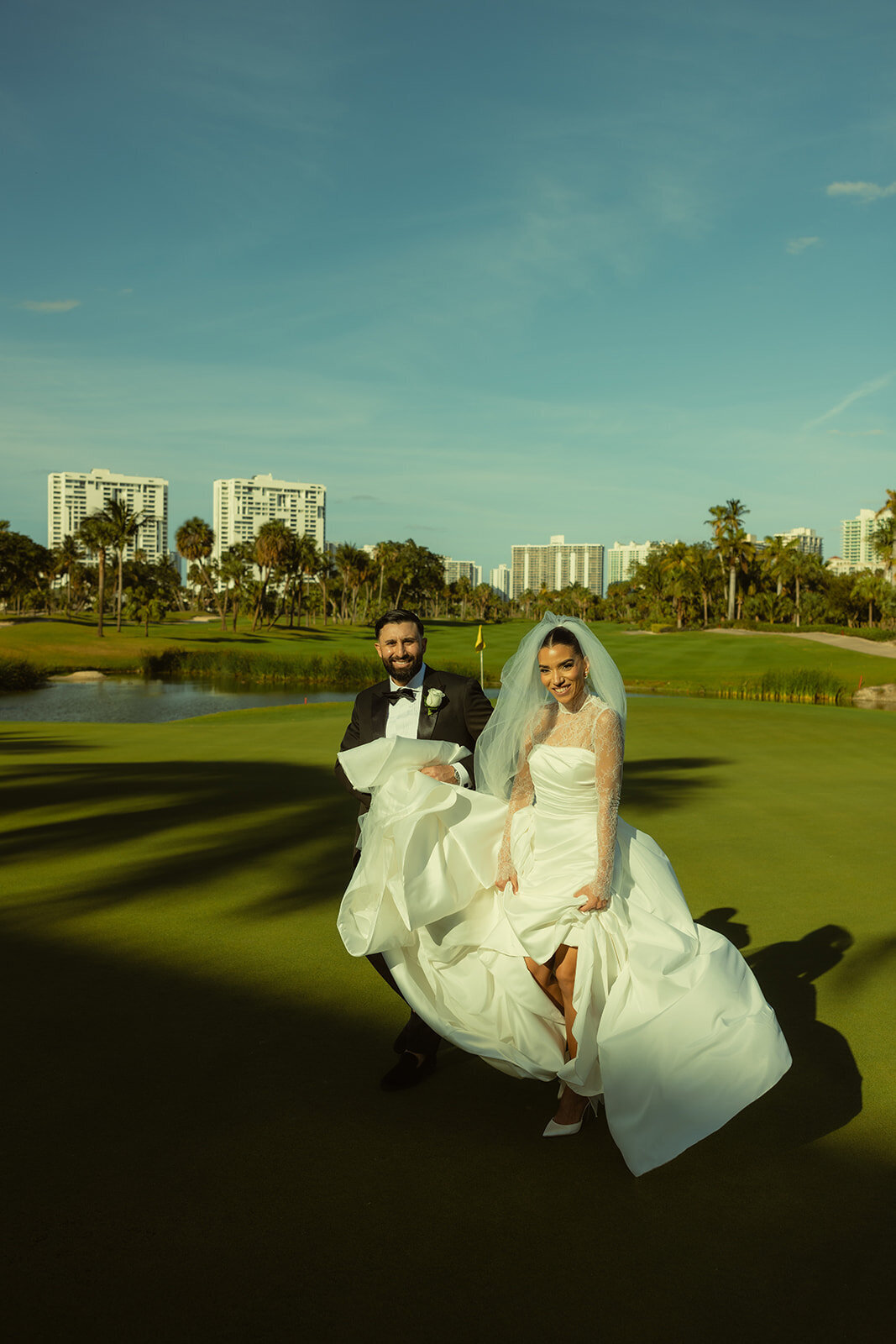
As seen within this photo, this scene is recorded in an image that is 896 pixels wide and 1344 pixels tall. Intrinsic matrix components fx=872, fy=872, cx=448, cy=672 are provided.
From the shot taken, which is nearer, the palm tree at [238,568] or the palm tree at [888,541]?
the palm tree at [888,541]

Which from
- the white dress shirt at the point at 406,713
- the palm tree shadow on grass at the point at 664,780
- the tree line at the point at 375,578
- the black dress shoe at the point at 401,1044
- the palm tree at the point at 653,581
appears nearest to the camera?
the black dress shoe at the point at 401,1044

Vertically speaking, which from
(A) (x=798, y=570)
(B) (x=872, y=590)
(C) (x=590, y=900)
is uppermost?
(A) (x=798, y=570)

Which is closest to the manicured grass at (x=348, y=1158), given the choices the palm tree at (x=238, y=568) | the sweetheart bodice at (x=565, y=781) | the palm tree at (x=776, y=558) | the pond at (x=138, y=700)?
the sweetheart bodice at (x=565, y=781)

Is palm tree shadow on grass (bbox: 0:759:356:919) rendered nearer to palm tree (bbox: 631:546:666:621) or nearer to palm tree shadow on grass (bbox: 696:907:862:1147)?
palm tree shadow on grass (bbox: 696:907:862:1147)

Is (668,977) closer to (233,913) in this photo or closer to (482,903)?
(482,903)

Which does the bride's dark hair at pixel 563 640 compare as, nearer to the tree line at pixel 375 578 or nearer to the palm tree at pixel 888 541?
the tree line at pixel 375 578

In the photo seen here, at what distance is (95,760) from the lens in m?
14.8

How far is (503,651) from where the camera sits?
68.2 m

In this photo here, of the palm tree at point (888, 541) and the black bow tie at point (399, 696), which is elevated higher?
the palm tree at point (888, 541)

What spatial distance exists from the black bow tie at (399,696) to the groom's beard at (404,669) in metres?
0.04

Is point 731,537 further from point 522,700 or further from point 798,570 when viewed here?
point 522,700

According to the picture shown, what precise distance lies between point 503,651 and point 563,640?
6423cm

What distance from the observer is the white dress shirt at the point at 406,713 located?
460 centimetres

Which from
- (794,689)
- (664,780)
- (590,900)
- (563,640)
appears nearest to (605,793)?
(590,900)
